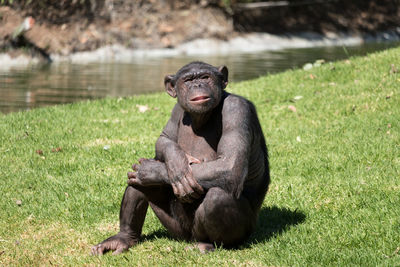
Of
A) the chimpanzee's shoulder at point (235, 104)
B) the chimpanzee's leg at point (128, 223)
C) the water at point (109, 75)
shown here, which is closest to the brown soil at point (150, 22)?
the water at point (109, 75)

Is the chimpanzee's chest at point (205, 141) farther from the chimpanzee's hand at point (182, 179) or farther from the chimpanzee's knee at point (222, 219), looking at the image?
the chimpanzee's knee at point (222, 219)

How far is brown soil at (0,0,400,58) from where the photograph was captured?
20.3 m

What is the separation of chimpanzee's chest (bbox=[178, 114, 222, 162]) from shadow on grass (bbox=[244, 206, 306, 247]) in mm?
732

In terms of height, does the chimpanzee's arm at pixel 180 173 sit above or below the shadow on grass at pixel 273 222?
above

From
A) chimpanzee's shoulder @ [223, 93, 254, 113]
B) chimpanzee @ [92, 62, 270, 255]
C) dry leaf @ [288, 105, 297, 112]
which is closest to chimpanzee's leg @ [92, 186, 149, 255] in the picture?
chimpanzee @ [92, 62, 270, 255]

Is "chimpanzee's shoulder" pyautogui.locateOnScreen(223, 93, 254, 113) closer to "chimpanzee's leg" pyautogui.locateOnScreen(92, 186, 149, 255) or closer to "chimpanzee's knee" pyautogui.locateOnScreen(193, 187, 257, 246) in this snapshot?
"chimpanzee's knee" pyautogui.locateOnScreen(193, 187, 257, 246)

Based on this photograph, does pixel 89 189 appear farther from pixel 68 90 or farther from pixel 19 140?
pixel 68 90

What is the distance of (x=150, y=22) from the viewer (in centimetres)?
2283

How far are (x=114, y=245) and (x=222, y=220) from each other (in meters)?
0.89

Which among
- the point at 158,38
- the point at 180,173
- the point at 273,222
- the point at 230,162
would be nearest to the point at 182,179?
the point at 180,173

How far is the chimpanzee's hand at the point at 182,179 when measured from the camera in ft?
12.5

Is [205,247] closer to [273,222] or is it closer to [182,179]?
[182,179]

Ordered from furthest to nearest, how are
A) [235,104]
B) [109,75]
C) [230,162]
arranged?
[109,75], [235,104], [230,162]

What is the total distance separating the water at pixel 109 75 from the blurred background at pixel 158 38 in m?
0.03
